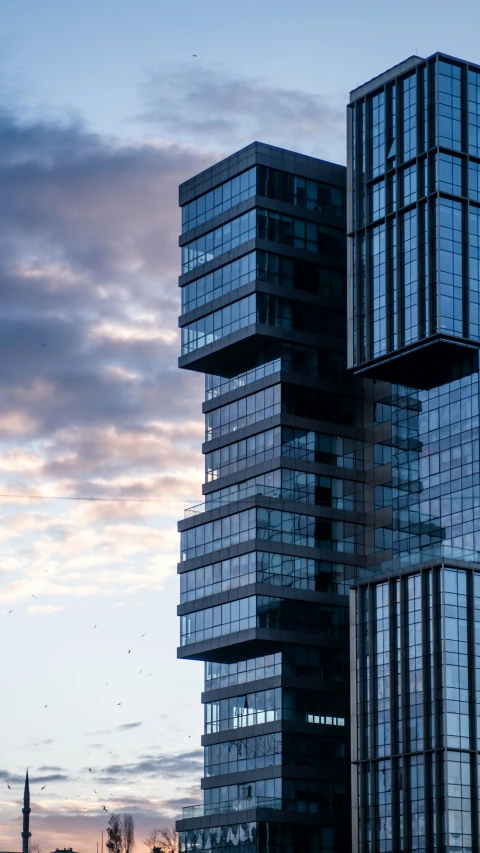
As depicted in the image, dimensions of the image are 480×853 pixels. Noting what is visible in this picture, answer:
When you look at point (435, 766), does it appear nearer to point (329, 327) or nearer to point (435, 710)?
point (435, 710)

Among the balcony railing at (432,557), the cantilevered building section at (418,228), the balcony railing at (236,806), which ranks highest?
the cantilevered building section at (418,228)

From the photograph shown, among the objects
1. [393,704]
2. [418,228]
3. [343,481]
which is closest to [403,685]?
[393,704]

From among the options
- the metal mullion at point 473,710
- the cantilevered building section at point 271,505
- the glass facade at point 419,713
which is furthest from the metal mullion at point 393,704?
the cantilevered building section at point 271,505

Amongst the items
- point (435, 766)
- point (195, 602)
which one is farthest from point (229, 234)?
point (435, 766)

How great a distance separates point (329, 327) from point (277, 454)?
14.1 metres

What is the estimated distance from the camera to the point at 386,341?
144 m

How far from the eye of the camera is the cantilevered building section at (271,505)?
471 feet

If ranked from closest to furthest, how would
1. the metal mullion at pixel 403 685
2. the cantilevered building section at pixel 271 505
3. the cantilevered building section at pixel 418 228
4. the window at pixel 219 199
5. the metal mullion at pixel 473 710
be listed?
the metal mullion at pixel 473 710, the metal mullion at pixel 403 685, the cantilevered building section at pixel 418 228, the cantilevered building section at pixel 271 505, the window at pixel 219 199

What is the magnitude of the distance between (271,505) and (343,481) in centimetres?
879

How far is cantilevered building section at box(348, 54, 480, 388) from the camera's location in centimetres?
14050

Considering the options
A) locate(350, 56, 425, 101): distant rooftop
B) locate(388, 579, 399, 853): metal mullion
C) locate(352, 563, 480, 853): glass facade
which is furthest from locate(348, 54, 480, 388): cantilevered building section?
locate(388, 579, 399, 853): metal mullion

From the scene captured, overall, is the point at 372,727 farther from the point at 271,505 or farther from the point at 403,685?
the point at 271,505

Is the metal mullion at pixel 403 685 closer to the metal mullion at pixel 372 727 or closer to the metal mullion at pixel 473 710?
the metal mullion at pixel 372 727

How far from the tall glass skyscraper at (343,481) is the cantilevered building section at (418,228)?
196mm
